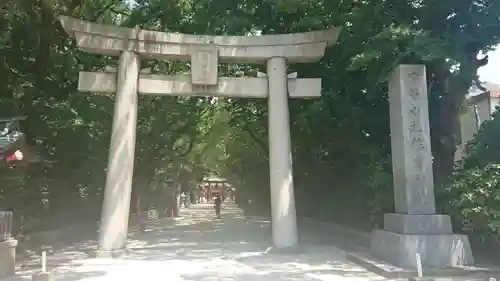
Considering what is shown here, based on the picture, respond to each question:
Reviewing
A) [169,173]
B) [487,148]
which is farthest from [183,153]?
[487,148]

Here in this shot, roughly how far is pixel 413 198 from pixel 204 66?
7.05m

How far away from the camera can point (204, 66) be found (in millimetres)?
14633

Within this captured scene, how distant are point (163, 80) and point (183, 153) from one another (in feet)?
53.7

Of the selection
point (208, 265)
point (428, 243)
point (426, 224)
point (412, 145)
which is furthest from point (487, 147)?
point (208, 265)

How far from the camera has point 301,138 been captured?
1906 cm

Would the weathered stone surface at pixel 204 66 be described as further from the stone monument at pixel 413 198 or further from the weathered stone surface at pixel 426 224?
the weathered stone surface at pixel 426 224

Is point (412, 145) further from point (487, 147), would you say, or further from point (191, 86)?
point (191, 86)

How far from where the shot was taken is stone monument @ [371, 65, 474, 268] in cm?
1083

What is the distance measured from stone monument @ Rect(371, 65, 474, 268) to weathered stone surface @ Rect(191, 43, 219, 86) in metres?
5.19

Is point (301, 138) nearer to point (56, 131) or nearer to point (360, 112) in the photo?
point (360, 112)

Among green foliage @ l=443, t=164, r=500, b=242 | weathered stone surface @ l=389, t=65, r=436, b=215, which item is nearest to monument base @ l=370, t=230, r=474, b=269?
green foliage @ l=443, t=164, r=500, b=242

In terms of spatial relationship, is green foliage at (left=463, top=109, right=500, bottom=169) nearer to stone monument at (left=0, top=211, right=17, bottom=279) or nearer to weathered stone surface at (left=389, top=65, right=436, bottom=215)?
weathered stone surface at (left=389, top=65, right=436, bottom=215)

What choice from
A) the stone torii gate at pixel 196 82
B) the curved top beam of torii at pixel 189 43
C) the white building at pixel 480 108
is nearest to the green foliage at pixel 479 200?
the stone torii gate at pixel 196 82

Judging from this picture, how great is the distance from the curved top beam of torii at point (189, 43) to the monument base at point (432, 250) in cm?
648
